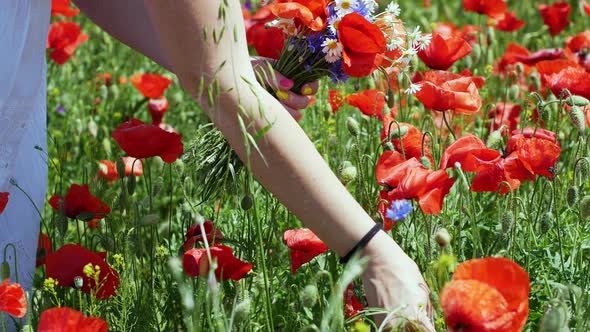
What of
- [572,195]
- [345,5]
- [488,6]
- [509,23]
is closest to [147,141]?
[345,5]

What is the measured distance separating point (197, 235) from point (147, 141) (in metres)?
0.19

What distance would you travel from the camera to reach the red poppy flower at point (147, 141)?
1.92 m

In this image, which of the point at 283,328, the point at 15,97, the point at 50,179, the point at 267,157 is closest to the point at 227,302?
the point at 283,328

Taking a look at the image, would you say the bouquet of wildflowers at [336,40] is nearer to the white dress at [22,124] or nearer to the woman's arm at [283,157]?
the woman's arm at [283,157]

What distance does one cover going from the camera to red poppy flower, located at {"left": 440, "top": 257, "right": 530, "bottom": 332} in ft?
4.47

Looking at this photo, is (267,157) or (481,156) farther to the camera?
(481,156)

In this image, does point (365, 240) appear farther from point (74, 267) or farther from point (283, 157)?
point (74, 267)

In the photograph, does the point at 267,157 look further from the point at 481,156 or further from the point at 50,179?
the point at 50,179

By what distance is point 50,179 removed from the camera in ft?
9.46

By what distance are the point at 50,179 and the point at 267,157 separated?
1.44m

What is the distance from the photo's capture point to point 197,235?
1913 millimetres

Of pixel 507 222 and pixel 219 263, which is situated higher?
pixel 219 263

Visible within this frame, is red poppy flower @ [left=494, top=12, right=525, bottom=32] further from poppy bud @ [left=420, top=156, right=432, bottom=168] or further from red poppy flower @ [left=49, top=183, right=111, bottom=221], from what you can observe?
red poppy flower @ [left=49, top=183, right=111, bottom=221]

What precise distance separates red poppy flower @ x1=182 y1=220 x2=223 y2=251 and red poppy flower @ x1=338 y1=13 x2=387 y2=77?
38cm
